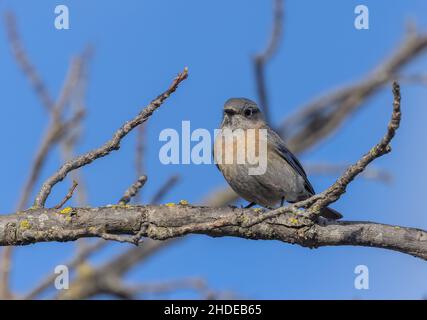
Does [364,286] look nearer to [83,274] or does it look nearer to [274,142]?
[274,142]

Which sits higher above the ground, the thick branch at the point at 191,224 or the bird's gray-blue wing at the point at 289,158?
the bird's gray-blue wing at the point at 289,158

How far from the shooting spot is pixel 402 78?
9.52 m

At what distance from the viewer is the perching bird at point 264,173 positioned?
27.7ft

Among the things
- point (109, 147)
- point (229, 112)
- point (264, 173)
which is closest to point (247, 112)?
point (229, 112)

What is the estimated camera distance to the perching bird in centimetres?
845

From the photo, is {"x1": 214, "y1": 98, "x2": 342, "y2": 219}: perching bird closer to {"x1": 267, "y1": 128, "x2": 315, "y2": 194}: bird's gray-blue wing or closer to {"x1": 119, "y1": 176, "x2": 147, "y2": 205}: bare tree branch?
{"x1": 267, "y1": 128, "x2": 315, "y2": 194}: bird's gray-blue wing

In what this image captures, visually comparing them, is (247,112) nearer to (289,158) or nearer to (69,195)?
(289,158)

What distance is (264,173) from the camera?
27.9ft

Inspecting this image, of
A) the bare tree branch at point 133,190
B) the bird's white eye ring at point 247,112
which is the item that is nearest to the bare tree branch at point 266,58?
the bird's white eye ring at point 247,112

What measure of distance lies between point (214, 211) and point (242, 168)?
167cm

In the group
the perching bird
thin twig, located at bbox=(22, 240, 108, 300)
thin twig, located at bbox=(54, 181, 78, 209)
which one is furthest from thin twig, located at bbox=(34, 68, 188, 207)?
the perching bird

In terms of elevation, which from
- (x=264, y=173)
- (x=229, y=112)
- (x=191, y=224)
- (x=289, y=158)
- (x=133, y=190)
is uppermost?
(x=229, y=112)

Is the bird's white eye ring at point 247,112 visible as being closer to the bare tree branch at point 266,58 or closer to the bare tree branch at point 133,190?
the bare tree branch at point 266,58
